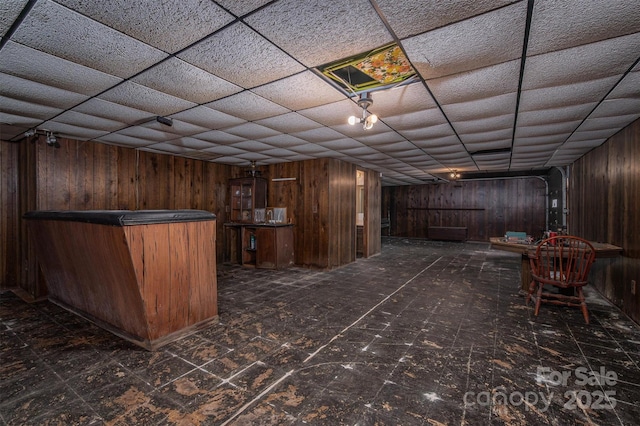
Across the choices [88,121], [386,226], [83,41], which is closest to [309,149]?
[88,121]

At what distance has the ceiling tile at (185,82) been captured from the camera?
225 cm

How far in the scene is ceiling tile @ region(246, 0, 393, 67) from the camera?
5.02 ft

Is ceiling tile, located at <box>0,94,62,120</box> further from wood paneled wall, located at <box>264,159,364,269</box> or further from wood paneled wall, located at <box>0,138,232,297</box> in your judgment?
wood paneled wall, located at <box>264,159,364,269</box>

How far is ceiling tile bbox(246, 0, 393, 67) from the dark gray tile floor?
2370 millimetres

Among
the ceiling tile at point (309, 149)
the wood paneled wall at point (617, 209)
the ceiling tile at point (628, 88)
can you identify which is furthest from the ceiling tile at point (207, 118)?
the wood paneled wall at point (617, 209)

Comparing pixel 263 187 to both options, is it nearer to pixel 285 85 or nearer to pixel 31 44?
pixel 285 85

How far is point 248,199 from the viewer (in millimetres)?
6863

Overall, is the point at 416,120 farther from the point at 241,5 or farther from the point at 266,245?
the point at 266,245

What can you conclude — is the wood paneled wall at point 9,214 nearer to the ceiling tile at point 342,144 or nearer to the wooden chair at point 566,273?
the ceiling tile at point 342,144

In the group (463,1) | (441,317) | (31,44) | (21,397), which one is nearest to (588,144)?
(441,317)

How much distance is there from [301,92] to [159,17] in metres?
1.30

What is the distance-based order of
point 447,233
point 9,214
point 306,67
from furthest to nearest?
point 447,233 < point 9,214 < point 306,67

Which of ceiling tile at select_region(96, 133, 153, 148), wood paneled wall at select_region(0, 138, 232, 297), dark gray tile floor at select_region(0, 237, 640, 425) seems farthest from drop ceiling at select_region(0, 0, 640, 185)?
dark gray tile floor at select_region(0, 237, 640, 425)

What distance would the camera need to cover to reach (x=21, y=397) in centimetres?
191
